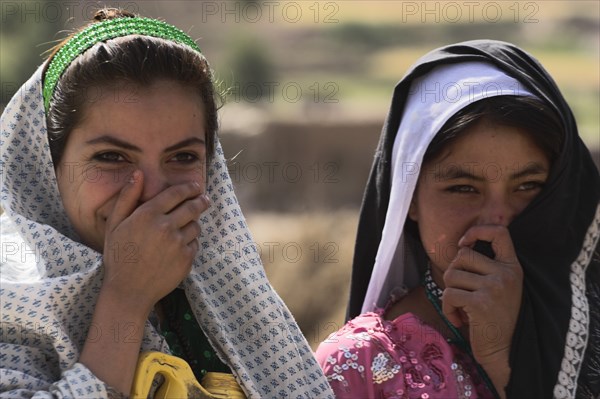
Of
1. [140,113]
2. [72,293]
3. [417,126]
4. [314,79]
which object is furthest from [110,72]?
[314,79]

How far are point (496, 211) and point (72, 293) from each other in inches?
48.8

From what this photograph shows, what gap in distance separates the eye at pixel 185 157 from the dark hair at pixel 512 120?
0.77 meters

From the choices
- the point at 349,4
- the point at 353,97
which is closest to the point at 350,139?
the point at 353,97

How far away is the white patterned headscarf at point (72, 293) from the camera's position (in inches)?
91.7

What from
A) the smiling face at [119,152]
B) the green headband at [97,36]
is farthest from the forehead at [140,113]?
the green headband at [97,36]

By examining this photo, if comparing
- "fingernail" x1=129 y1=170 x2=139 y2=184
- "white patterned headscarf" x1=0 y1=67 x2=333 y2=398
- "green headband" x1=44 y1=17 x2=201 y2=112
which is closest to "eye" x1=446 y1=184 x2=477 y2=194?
"white patterned headscarf" x1=0 y1=67 x2=333 y2=398

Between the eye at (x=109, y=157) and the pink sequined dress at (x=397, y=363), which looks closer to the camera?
the eye at (x=109, y=157)

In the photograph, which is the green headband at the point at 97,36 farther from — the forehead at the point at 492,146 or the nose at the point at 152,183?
the forehead at the point at 492,146

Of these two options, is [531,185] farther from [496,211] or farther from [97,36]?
[97,36]

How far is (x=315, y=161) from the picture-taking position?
1299 centimetres

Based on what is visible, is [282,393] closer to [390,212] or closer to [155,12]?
[390,212]

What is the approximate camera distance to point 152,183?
248 centimetres

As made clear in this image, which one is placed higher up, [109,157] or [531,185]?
[109,157]

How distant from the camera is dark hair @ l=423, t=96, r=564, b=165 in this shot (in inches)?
116
